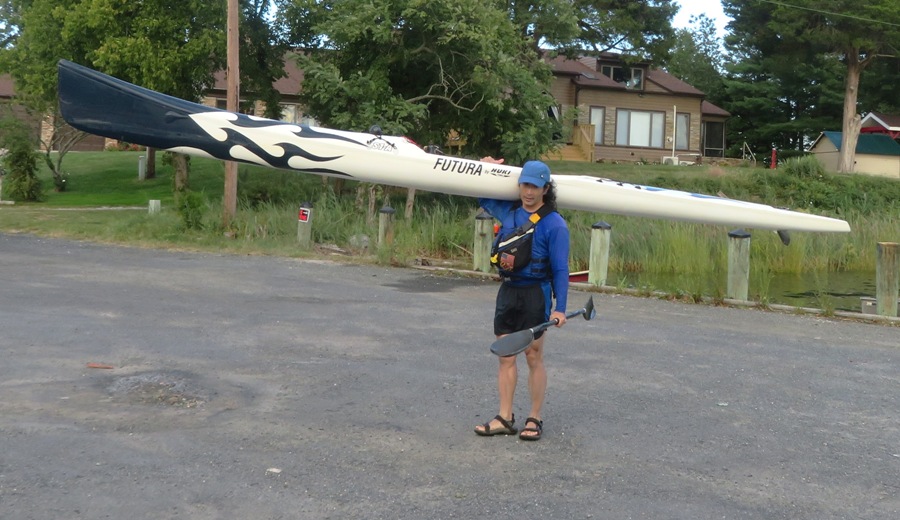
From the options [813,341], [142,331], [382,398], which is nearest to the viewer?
[382,398]

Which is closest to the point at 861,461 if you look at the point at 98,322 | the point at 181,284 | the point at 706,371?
the point at 706,371

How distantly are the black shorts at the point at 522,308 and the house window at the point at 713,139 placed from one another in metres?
46.3

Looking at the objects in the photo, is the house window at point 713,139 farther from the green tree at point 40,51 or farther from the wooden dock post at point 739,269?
the wooden dock post at point 739,269

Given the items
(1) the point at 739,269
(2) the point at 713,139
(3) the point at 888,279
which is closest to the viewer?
(3) the point at 888,279

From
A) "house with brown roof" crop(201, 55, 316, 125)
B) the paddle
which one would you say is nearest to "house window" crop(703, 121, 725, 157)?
"house with brown roof" crop(201, 55, 316, 125)

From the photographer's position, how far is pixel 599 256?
15297 millimetres

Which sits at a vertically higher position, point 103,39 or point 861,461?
point 103,39

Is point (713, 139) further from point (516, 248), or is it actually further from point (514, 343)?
point (514, 343)

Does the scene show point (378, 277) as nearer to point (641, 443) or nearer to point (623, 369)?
point (623, 369)

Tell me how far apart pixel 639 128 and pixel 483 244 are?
102 feet

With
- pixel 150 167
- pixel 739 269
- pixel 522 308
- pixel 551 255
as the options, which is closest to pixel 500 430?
pixel 522 308

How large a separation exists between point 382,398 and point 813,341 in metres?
5.45

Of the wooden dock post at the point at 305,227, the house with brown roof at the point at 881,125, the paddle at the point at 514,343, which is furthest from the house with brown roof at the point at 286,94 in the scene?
the paddle at the point at 514,343

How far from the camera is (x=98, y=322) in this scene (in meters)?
10.1
